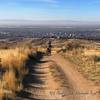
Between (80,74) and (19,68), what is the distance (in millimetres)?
3654

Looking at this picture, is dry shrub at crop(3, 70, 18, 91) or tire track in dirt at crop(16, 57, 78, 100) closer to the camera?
tire track in dirt at crop(16, 57, 78, 100)

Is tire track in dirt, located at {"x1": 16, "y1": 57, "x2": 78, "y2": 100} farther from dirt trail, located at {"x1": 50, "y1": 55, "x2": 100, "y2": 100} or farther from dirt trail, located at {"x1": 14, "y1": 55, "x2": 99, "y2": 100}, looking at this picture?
dirt trail, located at {"x1": 50, "y1": 55, "x2": 100, "y2": 100}

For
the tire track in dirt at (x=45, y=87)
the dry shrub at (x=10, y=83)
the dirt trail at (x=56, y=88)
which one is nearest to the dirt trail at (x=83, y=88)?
the dirt trail at (x=56, y=88)

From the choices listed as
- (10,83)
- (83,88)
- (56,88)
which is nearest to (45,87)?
(56,88)

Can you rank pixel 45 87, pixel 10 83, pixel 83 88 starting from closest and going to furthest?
pixel 10 83
pixel 83 88
pixel 45 87

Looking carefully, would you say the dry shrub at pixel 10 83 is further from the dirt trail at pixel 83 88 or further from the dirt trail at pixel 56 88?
the dirt trail at pixel 83 88

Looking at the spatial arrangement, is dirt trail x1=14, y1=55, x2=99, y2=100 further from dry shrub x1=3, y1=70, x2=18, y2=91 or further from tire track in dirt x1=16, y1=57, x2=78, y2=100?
dry shrub x1=3, y1=70, x2=18, y2=91

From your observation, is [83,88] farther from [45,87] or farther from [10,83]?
[10,83]

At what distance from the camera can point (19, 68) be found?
2109 centimetres

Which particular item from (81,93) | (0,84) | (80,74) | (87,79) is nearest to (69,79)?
(87,79)

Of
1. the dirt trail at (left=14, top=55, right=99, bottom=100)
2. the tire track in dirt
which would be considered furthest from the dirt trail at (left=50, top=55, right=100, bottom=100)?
the tire track in dirt

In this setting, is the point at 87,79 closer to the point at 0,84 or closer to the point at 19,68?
the point at 19,68

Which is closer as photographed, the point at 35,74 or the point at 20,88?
the point at 20,88

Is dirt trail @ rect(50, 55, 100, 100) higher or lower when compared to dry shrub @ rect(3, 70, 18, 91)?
lower
